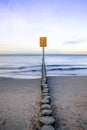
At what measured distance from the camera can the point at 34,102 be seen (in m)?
6.89

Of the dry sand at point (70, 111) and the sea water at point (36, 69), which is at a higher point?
the dry sand at point (70, 111)

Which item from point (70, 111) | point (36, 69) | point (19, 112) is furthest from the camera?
point (36, 69)

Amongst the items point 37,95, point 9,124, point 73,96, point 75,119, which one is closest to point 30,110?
point 9,124

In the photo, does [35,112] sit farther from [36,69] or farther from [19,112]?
[36,69]

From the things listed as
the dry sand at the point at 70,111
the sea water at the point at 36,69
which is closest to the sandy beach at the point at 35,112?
the dry sand at the point at 70,111

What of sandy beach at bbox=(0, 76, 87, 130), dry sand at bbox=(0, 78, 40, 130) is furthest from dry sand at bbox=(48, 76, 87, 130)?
dry sand at bbox=(0, 78, 40, 130)

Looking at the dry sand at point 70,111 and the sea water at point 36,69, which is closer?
the dry sand at point 70,111

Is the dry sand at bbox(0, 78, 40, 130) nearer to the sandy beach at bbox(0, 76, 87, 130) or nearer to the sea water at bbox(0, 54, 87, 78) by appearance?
the sandy beach at bbox(0, 76, 87, 130)

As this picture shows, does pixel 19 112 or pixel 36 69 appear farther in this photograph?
pixel 36 69

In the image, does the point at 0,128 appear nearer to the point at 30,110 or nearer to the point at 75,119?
the point at 30,110

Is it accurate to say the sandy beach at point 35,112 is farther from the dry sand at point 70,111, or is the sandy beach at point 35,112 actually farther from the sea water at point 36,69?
the sea water at point 36,69

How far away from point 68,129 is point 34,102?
Result: 250cm

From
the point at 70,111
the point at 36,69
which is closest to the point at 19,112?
the point at 70,111

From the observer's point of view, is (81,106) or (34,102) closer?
(81,106)
